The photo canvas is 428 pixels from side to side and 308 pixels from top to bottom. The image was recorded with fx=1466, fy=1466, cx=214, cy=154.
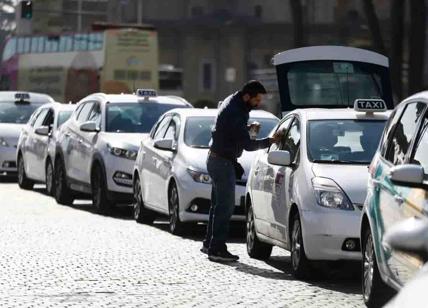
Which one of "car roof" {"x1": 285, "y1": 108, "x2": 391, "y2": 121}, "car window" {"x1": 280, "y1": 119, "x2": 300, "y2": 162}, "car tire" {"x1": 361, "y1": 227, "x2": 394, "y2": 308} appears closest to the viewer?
"car tire" {"x1": 361, "y1": 227, "x2": 394, "y2": 308}

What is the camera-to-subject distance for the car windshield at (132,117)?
874 inches

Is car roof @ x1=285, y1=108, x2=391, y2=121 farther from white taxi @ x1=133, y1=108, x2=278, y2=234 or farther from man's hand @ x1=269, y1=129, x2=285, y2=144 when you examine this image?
white taxi @ x1=133, y1=108, x2=278, y2=234

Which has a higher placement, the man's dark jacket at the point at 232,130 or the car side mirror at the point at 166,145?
the man's dark jacket at the point at 232,130

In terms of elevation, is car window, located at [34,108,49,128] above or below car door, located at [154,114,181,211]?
below

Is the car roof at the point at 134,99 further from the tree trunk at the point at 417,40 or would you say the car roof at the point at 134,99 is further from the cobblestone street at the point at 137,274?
the tree trunk at the point at 417,40

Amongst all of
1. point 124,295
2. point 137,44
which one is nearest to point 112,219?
point 124,295

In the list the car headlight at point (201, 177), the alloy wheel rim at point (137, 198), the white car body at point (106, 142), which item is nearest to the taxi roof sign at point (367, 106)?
the car headlight at point (201, 177)


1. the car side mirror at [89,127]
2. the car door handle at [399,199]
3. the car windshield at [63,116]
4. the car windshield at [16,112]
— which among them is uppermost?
the car door handle at [399,199]

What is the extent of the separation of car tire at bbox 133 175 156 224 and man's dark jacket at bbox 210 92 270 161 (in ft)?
16.8

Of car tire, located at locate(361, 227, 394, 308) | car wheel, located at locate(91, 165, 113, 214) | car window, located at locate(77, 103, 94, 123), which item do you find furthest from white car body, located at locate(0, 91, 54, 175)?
car tire, located at locate(361, 227, 394, 308)

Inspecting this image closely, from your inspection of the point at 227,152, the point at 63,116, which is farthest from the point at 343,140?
the point at 63,116

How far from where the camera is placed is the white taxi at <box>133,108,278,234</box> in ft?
56.2

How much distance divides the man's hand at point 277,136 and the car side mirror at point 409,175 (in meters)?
5.33

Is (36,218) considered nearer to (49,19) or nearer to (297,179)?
(297,179)
